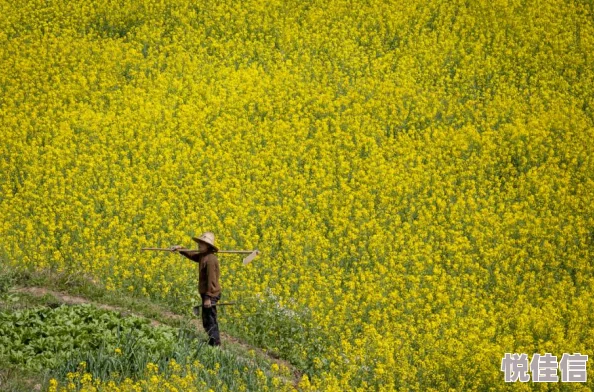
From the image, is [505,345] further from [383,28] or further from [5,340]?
[383,28]

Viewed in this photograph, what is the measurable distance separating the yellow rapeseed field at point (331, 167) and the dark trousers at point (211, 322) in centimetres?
148

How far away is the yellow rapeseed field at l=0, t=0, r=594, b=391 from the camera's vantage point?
1485 cm

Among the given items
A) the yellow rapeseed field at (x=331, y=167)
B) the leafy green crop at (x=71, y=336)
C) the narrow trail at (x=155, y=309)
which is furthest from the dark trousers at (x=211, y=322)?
the yellow rapeseed field at (x=331, y=167)

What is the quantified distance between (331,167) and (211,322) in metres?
7.41

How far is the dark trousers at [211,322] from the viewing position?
12836mm

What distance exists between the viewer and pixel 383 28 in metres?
25.6

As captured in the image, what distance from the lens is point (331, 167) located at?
19719mm

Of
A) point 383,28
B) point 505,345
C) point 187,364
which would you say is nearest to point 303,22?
point 383,28

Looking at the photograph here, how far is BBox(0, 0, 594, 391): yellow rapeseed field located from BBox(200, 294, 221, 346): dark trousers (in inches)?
58.4

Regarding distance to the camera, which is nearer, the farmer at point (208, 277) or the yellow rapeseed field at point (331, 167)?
the farmer at point (208, 277)

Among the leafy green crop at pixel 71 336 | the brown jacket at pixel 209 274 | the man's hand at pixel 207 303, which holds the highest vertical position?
the brown jacket at pixel 209 274

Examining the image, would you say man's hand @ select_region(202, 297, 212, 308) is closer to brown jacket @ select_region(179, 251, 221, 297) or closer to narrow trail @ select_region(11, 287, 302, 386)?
brown jacket @ select_region(179, 251, 221, 297)

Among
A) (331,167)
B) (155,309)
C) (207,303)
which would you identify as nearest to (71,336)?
(207,303)

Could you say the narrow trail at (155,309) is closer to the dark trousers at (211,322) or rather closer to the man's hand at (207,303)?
the dark trousers at (211,322)
